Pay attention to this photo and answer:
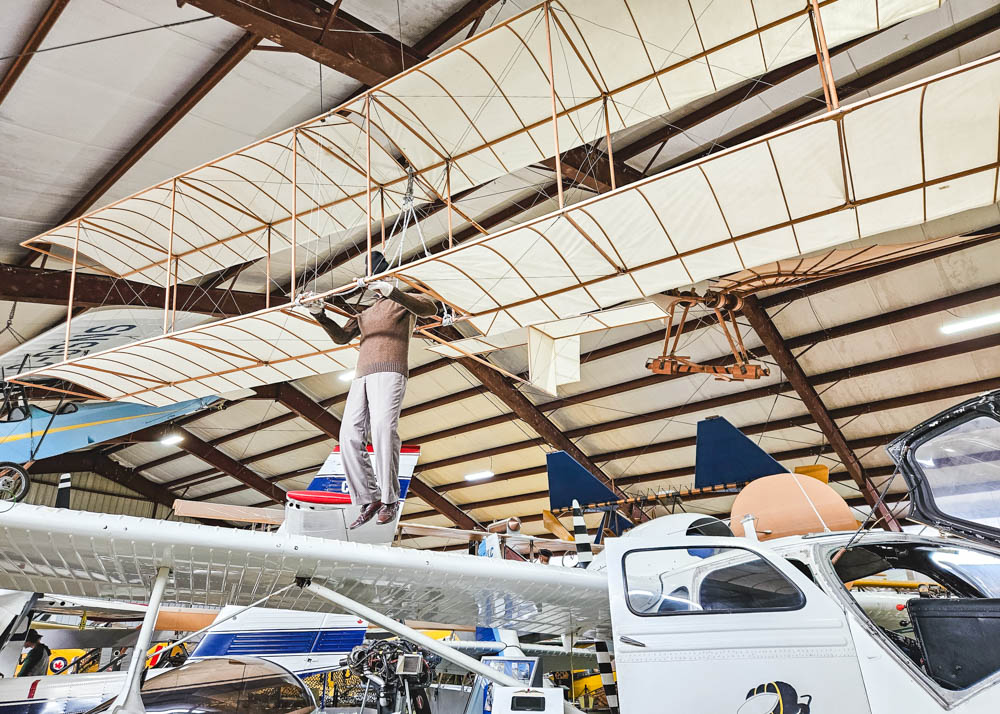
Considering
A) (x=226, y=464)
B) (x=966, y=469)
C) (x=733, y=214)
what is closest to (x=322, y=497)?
(x=733, y=214)

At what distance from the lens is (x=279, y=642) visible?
808cm

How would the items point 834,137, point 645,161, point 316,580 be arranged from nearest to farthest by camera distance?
1. point 316,580
2. point 834,137
3. point 645,161

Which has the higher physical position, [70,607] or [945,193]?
[945,193]

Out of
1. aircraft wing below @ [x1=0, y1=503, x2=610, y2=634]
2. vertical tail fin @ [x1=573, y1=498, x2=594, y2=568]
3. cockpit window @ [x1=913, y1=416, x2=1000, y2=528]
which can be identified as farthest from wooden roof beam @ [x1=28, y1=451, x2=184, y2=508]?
cockpit window @ [x1=913, y1=416, x2=1000, y2=528]

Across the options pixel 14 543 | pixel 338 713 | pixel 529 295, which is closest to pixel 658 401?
A: pixel 529 295

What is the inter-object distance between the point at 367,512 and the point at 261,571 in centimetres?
148

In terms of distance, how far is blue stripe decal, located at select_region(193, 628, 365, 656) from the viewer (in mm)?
7781

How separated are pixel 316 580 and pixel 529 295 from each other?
12.3ft

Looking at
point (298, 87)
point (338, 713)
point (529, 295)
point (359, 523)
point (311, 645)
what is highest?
point (298, 87)

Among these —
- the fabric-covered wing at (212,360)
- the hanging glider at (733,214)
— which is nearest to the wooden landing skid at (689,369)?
the hanging glider at (733,214)

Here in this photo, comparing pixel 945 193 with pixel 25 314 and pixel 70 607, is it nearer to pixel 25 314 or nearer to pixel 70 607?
pixel 70 607

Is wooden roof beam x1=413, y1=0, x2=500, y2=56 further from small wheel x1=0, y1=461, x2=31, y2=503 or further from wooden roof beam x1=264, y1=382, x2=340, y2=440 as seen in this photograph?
wooden roof beam x1=264, y1=382, x2=340, y2=440

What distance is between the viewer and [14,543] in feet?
12.7

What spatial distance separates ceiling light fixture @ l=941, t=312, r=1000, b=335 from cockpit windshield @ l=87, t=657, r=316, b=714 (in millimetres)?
15520
